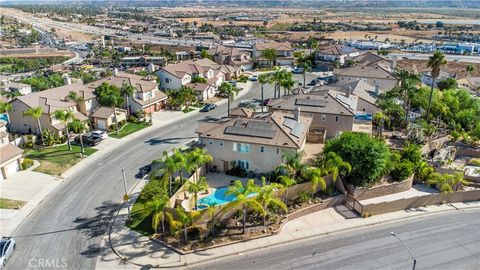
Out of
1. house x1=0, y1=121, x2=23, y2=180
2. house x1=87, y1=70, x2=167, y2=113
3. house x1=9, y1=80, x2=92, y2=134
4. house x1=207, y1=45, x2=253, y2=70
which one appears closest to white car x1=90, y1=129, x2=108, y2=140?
house x1=9, y1=80, x2=92, y2=134

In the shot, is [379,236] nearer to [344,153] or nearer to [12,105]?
[344,153]

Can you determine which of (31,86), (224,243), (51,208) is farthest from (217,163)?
(31,86)

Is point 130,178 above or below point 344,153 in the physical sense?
below

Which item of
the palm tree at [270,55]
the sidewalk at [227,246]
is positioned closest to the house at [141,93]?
the sidewalk at [227,246]

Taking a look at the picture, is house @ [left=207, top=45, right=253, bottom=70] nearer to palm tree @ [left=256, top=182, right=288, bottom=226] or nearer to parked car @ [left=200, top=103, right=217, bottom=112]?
parked car @ [left=200, top=103, right=217, bottom=112]

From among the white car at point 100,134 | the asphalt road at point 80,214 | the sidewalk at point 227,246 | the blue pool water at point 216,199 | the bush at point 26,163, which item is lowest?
the sidewalk at point 227,246

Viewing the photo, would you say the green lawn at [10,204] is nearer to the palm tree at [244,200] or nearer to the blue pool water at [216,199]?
the blue pool water at [216,199]

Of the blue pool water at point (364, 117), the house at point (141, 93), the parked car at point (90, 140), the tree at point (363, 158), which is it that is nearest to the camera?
the tree at point (363, 158)
